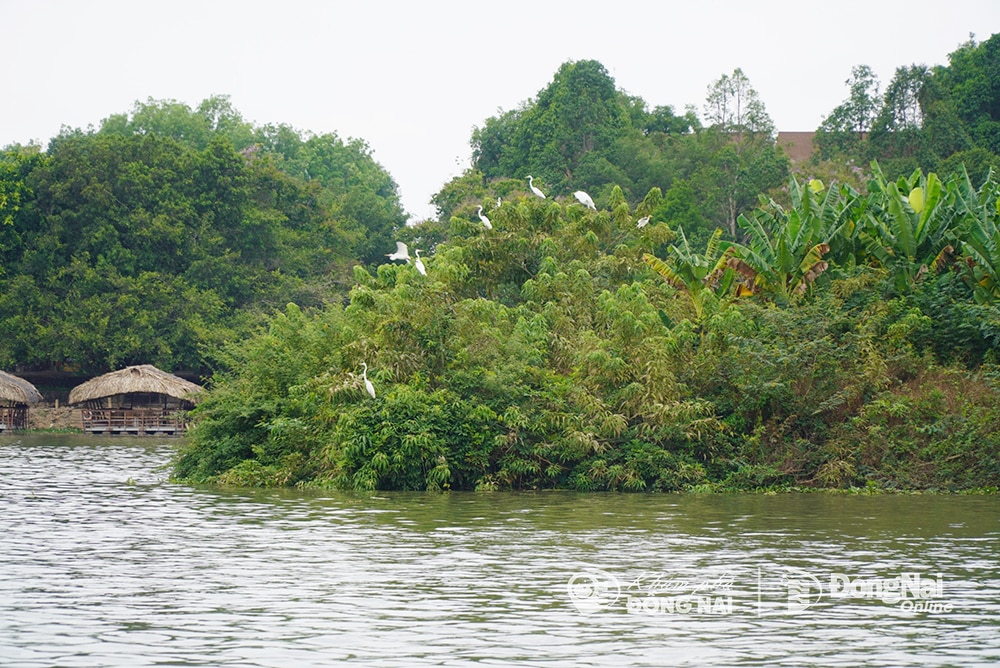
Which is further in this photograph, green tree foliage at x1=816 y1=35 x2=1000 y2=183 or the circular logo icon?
green tree foliage at x1=816 y1=35 x2=1000 y2=183

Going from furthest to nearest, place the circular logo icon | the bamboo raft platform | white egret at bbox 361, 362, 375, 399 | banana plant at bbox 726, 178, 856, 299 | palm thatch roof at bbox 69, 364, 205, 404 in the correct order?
the bamboo raft platform, palm thatch roof at bbox 69, 364, 205, 404, banana plant at bbox 726, 178, 856, 299, white egret at bbox 361, 362, 375, 399, the circular logo icon

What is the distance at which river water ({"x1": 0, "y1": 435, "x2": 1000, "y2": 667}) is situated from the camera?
885 cm

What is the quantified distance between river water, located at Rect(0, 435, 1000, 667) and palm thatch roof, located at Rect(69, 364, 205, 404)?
933 inches

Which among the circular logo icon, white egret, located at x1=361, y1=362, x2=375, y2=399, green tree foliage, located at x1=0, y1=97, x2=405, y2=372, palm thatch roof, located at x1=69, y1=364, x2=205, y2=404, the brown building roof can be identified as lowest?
the circular logo icon

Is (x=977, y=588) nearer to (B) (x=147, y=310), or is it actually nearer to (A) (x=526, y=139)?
(B) (x=147, y=310)

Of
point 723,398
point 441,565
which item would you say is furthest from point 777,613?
point 723,398

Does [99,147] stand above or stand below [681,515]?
above

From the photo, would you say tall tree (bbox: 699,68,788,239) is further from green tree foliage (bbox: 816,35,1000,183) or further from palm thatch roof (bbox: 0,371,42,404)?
palm thatch roof (bbox: 0,371,42,404)

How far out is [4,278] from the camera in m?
46.8

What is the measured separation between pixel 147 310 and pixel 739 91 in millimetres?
27122

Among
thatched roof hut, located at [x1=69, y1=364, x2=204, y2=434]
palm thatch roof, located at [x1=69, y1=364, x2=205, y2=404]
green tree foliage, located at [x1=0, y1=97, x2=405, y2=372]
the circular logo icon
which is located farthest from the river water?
green tree foliage, located at [x1=0, y1=97, x2=405, y2=372]

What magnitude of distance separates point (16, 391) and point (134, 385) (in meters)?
3.90

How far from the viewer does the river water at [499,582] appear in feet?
29.0

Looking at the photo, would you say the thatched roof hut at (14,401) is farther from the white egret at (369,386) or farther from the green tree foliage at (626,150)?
the white egret at (369,386)
